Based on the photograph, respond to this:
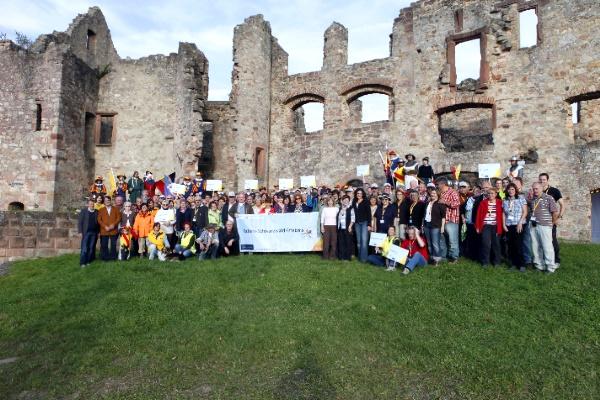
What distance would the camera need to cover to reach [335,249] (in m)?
11.3

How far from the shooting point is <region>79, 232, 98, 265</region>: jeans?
11.7 metres

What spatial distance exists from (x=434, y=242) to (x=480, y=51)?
33.0 feet

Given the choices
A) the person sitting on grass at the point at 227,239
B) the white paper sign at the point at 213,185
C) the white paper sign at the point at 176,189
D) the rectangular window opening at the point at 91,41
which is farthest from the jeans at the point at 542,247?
the rectangular window opening at the point at 91,41

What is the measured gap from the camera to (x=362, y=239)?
10891 millimetres

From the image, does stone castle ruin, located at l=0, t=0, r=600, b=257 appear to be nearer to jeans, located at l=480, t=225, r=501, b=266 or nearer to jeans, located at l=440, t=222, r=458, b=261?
jeans, located at l=480, t=225, r=501, b=266

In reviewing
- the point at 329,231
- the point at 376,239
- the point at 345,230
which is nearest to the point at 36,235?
the point at 329,231

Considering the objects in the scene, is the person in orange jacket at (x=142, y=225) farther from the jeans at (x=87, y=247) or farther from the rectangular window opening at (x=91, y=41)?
the rectangular window opening at (x=91, y=41)

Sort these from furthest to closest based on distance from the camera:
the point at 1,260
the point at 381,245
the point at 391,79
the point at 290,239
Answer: the point at 391,79, the point at 1,260, the point at 290,239, the point at 381,245

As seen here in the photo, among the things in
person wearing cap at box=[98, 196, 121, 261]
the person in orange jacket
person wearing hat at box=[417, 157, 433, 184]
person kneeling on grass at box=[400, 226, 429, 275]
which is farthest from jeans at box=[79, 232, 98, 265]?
person wearing hat at box=[417, 157, 433, 184]

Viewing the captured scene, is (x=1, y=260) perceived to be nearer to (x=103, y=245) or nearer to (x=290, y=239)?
(x=103, y=245)

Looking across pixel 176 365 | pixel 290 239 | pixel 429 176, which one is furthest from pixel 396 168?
pixel 176 365

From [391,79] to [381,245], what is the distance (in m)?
10.3

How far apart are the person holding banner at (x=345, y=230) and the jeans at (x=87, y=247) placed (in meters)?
6.28

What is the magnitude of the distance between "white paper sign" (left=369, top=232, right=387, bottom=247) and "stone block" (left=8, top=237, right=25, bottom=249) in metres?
10.4
